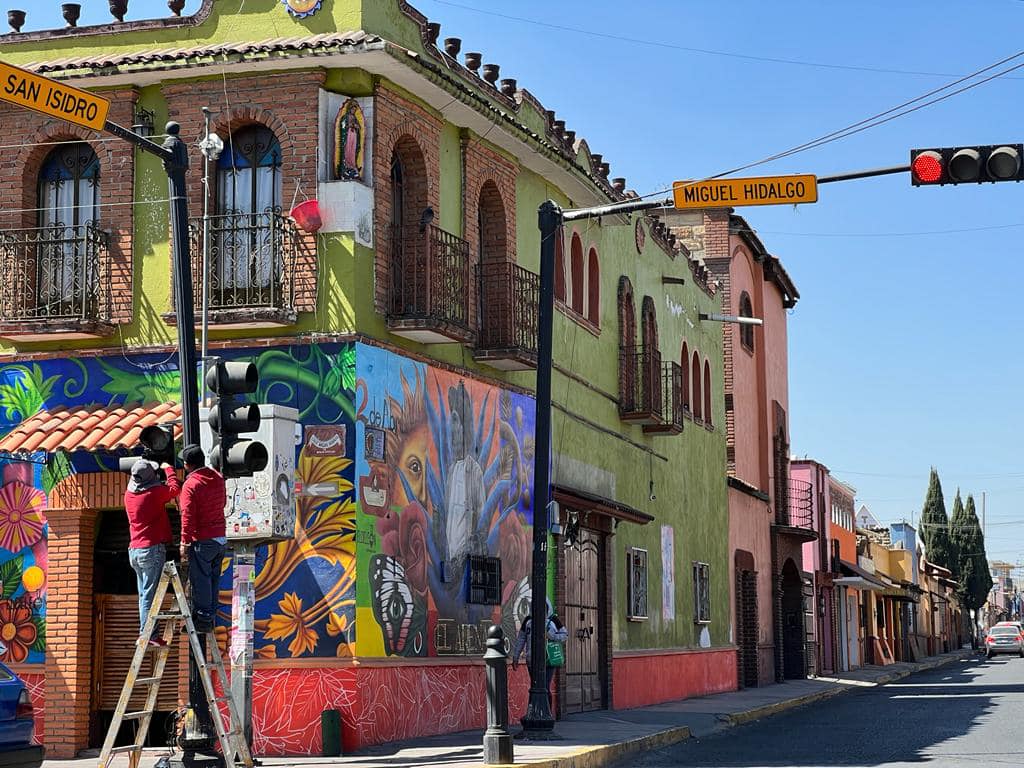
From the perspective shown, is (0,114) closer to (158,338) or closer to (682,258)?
(158,338)

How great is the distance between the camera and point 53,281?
17906 millimetres

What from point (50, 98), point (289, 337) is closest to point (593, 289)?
point (289, 337)

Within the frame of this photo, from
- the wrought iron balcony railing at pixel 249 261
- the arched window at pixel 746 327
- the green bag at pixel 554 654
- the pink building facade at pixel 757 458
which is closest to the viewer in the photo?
the wrought iron balcony railing at pixel 249 261

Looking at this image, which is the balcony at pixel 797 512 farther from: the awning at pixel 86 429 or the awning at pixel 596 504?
the awning at pixel 86 429

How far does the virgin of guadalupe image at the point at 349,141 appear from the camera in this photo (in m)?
17.2

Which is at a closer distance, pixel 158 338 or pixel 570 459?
pixel 158 338

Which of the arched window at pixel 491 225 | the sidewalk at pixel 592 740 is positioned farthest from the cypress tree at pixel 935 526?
the arched window at pixel 491 225

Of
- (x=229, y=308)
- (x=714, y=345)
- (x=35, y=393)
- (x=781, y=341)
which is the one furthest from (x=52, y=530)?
(x=781, y=341)

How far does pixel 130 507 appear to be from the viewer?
1279 cm

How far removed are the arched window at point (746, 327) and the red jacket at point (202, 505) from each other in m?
27.6

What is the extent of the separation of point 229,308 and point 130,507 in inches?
180

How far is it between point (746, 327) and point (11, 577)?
25230 millimetres

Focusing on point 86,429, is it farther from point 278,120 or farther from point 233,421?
point 233,421

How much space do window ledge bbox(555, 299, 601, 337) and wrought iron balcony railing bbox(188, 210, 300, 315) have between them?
21.2 ft
